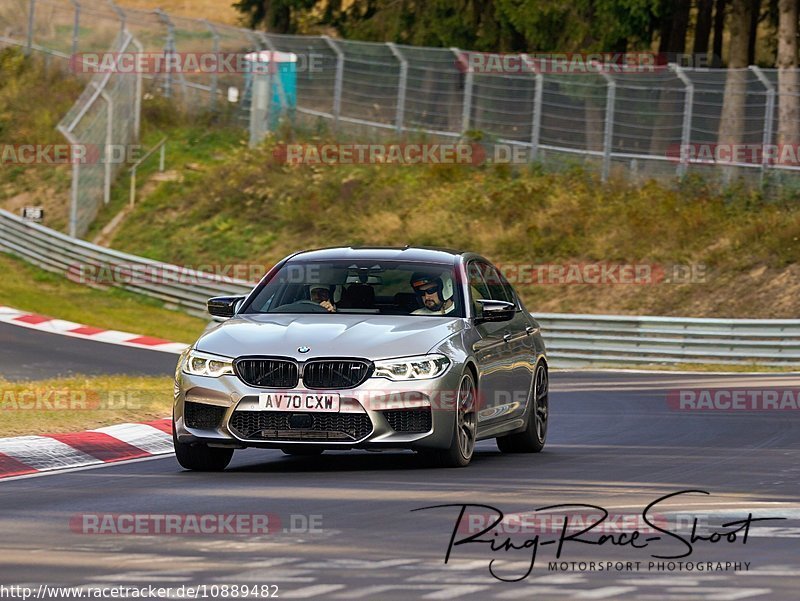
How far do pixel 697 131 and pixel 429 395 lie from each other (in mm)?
24507

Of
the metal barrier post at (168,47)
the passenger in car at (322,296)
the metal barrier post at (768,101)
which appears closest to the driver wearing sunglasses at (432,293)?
the passenger in car at (322,296)

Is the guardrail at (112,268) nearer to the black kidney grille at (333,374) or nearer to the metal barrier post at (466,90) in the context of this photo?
the metal barrier post at (466,90)

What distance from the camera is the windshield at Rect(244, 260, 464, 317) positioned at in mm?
12859

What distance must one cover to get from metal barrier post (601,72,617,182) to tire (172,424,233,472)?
82.4ft

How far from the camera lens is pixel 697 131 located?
Answer: 116 feet

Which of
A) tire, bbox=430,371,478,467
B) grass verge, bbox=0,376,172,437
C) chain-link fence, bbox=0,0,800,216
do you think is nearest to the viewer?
tire, bbox=430,371,478,467

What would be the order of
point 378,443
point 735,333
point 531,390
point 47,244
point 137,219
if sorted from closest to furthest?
point 378,443, point 531,390, point 735,333, point 47,244, point 137,219

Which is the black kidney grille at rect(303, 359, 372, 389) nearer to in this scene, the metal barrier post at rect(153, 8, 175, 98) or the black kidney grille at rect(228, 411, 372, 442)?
the black kidney grille at rect(228, 411, 372, 442)

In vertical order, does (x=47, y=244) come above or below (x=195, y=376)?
below

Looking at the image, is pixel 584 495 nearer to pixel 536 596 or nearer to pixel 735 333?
pixel 536 596

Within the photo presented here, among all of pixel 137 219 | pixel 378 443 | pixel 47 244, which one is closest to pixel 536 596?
pixel 378 443

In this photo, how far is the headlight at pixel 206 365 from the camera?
11.9 m

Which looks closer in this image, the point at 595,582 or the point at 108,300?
the point at 595,582

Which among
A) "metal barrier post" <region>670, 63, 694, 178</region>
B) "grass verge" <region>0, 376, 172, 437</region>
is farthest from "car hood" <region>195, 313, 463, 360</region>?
"metal barrier post" <region>670, 63, 694, 178</region>
